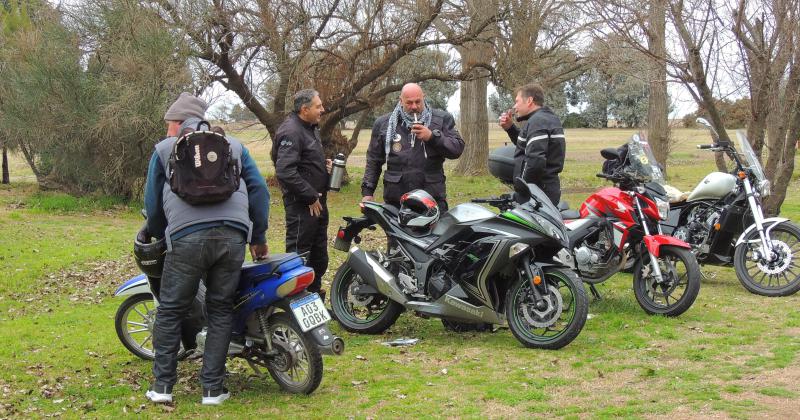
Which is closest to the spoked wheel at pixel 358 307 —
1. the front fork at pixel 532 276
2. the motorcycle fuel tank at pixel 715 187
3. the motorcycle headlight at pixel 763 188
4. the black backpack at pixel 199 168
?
the front fork at pixel 532 276

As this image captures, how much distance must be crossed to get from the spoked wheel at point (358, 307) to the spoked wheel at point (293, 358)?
166 centimetres

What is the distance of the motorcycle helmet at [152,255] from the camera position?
533cm

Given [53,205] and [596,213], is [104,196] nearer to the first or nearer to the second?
[53,205]

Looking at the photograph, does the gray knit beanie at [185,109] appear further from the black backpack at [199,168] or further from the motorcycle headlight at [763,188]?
the motorcycle headlight at [763,188]

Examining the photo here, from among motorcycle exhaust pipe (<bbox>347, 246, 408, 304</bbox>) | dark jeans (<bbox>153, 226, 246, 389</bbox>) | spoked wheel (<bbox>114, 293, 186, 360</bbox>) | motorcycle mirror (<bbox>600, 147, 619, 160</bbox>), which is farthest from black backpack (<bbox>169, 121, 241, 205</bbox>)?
motorcycle mirror (<bbox>600, 147, 619, 160</bbox>)

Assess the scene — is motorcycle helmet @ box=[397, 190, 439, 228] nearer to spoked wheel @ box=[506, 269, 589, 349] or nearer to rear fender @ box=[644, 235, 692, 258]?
spoked wheel @ box=[506, 269, 589, 349]

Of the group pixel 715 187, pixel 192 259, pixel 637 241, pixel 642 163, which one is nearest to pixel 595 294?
pixel 637 241

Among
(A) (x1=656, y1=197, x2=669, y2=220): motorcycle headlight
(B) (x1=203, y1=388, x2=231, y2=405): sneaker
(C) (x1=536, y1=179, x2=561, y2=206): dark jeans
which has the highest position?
(C) (x1=536, y1=179, x2=561, y2=206): dark jeans

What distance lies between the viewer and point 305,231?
7.39 meters

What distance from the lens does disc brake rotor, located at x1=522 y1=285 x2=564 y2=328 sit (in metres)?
6.23

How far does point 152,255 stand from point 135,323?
1.15 meters


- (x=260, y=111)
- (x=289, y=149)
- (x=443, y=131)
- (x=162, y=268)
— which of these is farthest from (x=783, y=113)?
(x=260, y=111)

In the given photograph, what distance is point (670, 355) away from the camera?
6.13m

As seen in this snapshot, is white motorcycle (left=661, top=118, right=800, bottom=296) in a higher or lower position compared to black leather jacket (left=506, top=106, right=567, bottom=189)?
lower
